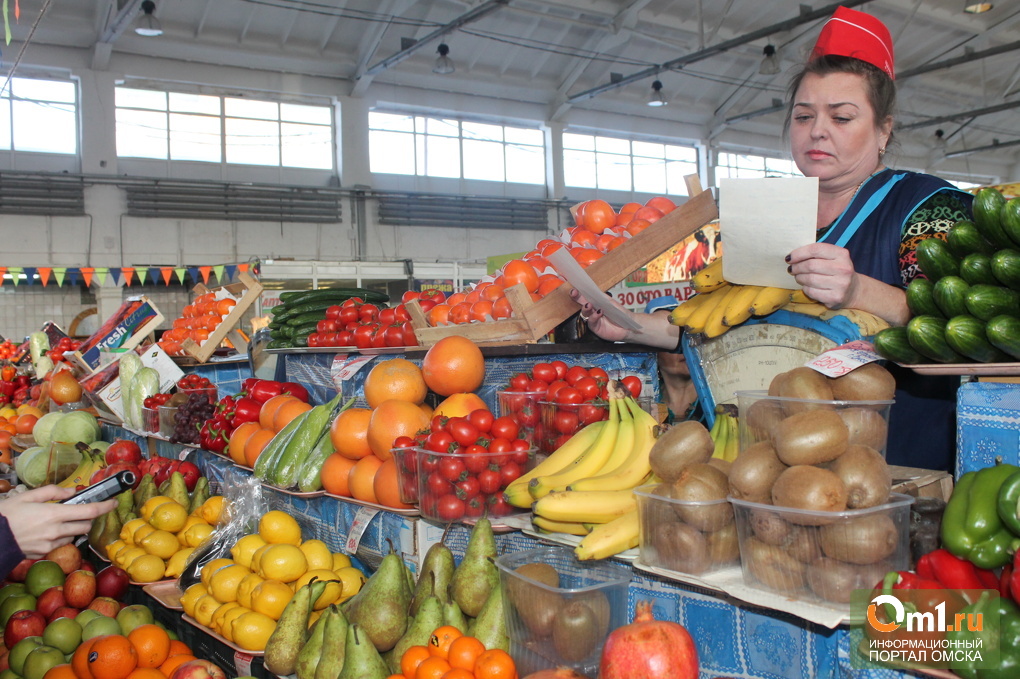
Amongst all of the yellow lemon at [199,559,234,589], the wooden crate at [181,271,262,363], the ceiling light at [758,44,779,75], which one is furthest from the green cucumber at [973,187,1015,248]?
the ceiling light at [758,44,779,75]

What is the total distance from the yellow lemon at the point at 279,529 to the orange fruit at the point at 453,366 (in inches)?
26.7

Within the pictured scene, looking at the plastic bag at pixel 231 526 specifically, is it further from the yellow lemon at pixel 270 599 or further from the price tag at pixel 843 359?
the price tag at pixel 843 359

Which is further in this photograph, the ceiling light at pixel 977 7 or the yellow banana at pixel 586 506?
the ceiling light at pixel 977 7

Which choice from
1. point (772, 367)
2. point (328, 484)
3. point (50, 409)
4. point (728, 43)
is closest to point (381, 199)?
point (728, 43)

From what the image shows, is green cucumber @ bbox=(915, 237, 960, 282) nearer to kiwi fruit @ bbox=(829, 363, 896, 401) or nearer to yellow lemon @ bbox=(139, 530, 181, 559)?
kiwi fruit @ bbox=(829, 363, 896, 401)

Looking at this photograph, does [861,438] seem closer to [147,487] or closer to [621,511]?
[621,511]

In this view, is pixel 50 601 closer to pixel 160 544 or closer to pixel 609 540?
pixel 160 544

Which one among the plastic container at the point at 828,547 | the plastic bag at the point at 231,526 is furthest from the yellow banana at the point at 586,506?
the plastic bag at the point at 231,526

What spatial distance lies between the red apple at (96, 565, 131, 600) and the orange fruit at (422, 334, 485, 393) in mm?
1482

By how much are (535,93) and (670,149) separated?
15.1 feet

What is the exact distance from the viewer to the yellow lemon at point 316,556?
7.85ft

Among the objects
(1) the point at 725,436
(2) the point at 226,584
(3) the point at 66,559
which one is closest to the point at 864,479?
(1) the point at 725,436

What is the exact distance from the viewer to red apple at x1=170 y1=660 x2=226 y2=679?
2.09 m

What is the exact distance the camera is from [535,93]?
57.0 feet
